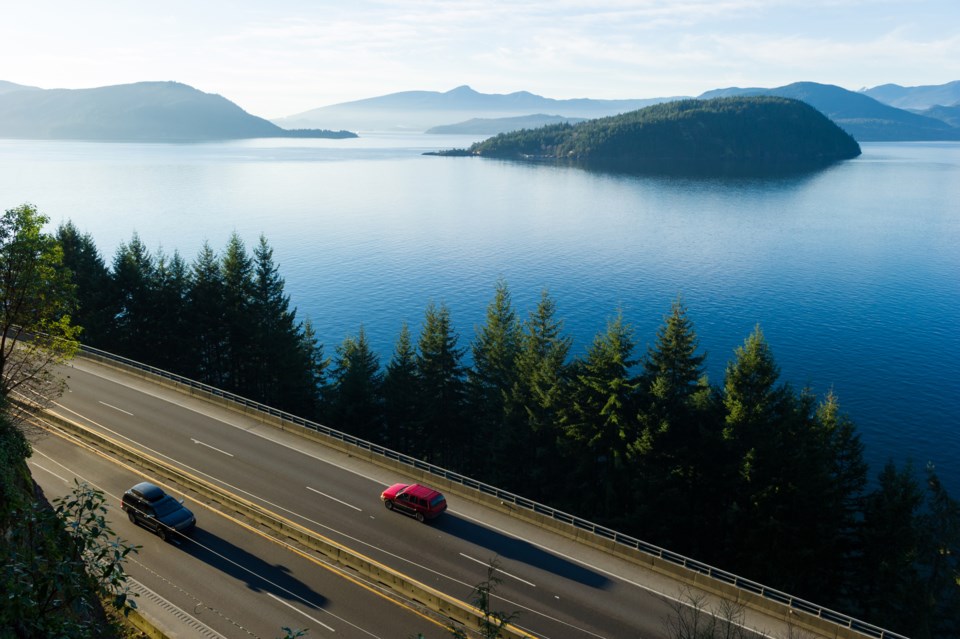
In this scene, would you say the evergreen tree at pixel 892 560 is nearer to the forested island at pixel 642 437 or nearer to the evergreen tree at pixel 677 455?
the forested island at pixel 642 437

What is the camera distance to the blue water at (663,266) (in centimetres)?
7675

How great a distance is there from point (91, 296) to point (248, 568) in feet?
141

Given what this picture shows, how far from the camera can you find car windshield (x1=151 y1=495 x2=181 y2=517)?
98.4 feet

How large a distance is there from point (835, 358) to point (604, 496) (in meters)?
52.2

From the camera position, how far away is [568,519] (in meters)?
37.4

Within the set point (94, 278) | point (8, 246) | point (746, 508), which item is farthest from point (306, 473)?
point (94, 278)

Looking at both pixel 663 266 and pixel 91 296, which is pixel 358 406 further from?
pixel 663 266

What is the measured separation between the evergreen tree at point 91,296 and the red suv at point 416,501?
41353mm

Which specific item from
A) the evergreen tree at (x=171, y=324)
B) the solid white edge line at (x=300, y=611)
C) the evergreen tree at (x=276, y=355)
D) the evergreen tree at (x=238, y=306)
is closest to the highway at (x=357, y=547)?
the solid white edge line at (x=300, y=611)

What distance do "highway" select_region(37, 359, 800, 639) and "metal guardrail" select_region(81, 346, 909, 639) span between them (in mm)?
1164

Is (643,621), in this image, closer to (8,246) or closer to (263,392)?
(8,246)

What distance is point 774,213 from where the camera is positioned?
173m

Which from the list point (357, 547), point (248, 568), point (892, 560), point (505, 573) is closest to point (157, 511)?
point (248, 568)

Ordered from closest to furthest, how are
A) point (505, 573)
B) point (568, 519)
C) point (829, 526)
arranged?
point (505, 573) → point (829, 526) → point (568, 519)
